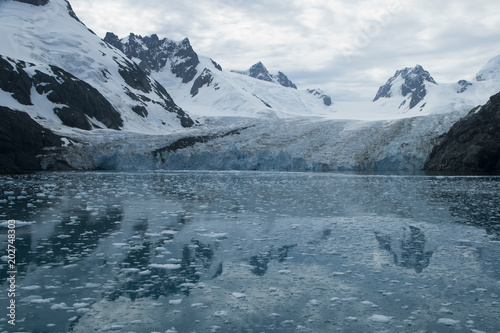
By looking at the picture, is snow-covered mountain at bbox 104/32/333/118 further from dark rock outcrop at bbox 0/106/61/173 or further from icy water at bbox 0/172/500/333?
icy water at bbox 0/172/500/333

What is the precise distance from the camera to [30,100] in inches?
2603

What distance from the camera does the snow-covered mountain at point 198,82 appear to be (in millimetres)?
130000

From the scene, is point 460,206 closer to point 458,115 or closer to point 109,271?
point 109,271

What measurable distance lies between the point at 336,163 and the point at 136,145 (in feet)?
84.8

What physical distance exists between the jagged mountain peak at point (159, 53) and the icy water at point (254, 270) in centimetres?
15452

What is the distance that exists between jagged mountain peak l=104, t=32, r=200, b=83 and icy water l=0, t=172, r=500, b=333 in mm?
154522

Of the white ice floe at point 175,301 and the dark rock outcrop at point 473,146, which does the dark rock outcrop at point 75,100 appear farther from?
the white ice floe at point 175,301

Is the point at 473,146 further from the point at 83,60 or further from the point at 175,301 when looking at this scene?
the point at 83,60

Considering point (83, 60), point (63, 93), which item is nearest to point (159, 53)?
point (83, 60)

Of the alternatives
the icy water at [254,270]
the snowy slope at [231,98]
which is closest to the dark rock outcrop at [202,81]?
the snowy slope at [231,98]

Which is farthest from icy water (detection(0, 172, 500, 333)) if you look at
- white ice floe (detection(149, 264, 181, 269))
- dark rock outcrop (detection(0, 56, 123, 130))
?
dark rock outcrop (detection(0, 56, 123, 130))

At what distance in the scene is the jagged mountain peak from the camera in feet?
547

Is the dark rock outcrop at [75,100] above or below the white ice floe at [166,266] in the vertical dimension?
above

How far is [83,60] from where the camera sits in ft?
301
